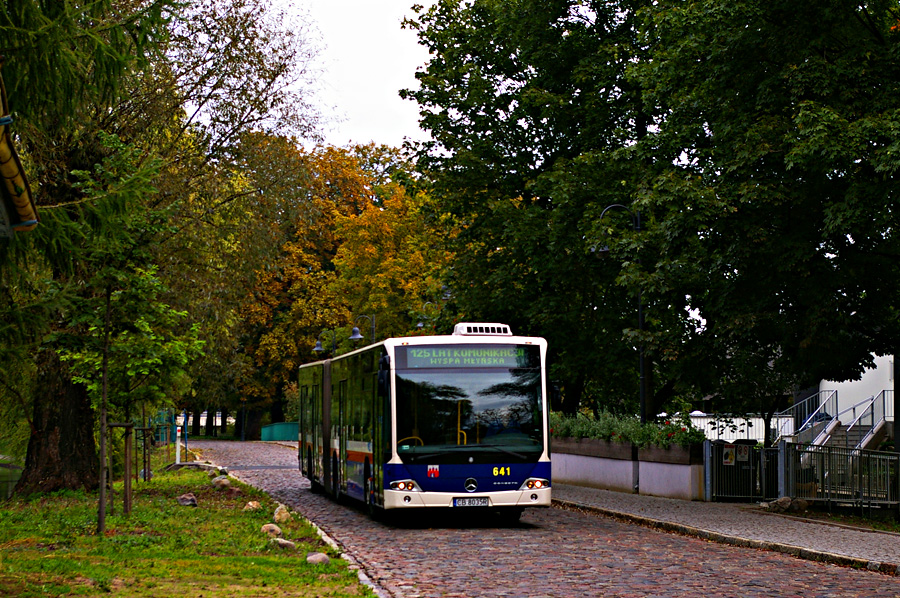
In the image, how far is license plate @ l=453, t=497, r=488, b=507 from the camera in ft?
60.5

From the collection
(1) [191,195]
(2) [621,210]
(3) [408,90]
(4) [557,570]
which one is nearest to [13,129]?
(4) [557,570]

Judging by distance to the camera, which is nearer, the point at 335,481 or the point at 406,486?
the point at 406,486

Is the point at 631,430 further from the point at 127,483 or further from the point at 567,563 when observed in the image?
the point at 567,563

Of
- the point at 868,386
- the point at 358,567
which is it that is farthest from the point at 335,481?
the point at 868,386

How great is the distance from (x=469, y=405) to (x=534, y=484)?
165cm

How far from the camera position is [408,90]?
116 ft

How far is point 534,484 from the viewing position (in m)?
18.7

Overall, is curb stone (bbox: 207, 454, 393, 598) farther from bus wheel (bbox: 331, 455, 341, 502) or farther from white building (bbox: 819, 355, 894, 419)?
white building (bbox: 819, 355, 894, 419)

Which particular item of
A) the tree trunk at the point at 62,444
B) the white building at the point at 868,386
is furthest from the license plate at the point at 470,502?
the white building at the point at 868,386

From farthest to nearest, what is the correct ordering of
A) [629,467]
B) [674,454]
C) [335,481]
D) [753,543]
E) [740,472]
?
[629,467], [674,454], [335,481], [740,472], [753,543]

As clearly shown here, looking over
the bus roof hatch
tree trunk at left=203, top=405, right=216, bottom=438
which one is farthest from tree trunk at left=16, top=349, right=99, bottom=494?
tree trunk at left=203, top=405, right=216, bottom=438

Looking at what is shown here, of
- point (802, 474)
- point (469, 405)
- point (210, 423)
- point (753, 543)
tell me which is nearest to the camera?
point (753, 543)

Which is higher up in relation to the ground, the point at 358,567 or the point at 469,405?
the point at 469,405

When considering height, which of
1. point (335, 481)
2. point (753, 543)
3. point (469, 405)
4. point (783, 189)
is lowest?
point (753, 543)
